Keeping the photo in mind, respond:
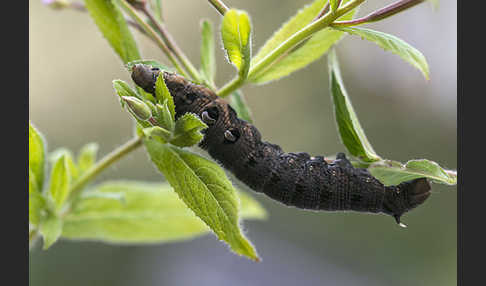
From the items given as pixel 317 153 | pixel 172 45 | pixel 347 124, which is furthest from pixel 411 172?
pixel 317 153

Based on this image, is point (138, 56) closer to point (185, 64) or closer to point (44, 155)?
point (185, 64)

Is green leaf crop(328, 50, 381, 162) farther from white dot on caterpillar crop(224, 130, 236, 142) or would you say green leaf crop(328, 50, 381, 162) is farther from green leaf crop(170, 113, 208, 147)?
green leaf crop(170, 113, 208, 147)

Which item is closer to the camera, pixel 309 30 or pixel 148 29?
pixel 309 30

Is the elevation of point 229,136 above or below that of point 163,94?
below

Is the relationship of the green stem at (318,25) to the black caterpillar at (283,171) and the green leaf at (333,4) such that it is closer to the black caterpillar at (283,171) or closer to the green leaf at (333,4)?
the green leaf at (333,4)

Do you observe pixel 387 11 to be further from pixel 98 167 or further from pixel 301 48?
pixel 98 167

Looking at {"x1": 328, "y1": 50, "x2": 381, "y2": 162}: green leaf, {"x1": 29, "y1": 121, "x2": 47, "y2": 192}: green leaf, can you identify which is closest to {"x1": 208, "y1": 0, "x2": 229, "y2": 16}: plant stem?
{"x1": 328, "y1": 50, "x2": 381, "y2": 162}: green leaf

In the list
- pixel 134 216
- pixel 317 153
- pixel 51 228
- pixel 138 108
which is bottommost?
pixel 317 153
